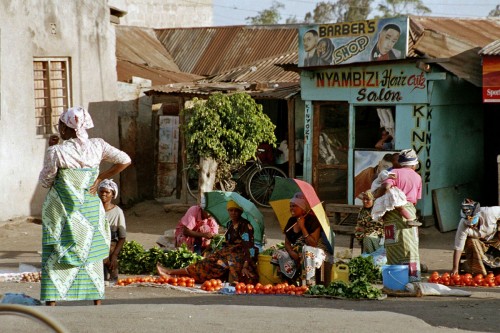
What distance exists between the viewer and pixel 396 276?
32.2 feet

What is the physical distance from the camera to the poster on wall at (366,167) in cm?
1577

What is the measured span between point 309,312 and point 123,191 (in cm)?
1208

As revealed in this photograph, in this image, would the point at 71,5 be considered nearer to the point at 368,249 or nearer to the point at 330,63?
the point at 330,63

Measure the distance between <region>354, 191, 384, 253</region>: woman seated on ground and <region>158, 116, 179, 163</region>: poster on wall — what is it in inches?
334

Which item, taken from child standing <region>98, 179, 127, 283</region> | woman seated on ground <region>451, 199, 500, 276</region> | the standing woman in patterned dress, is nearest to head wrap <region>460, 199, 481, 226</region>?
woman seated on ground <region>451, 199, 500, 276</region>

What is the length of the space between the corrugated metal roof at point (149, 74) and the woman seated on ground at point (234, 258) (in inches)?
419

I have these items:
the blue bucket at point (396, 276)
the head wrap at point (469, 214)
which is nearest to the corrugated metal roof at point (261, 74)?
the head wrap at point (469, 214)

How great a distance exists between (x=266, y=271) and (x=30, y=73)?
25.8 feet

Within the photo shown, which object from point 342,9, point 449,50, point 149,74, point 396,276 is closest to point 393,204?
point 396,276

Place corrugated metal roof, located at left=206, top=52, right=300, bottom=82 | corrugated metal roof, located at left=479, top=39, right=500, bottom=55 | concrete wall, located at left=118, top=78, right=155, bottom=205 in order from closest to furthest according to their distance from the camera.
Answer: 1. corrugated metal roof, located at left=479, top=39, right=500, bottom=55
2. concrete wall, located at left=118, top=78, right=155, bottom=205
3. corrugated metal roof, located at left=206, top=52, right=300, bottom=82

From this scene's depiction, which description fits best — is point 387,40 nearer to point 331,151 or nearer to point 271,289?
point 331,151

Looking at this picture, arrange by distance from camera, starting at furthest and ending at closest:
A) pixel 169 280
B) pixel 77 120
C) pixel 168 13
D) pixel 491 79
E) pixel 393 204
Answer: pixel 168 13
pixel 491 79
pixel 169 280
pixel 393 204
pixel 77 120

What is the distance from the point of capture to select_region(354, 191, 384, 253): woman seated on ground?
11711 mm

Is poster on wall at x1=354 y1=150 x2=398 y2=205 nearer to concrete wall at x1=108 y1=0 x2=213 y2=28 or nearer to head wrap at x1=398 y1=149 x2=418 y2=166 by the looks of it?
head wrap at x1=398 y1=149 x2=418 y2=166
